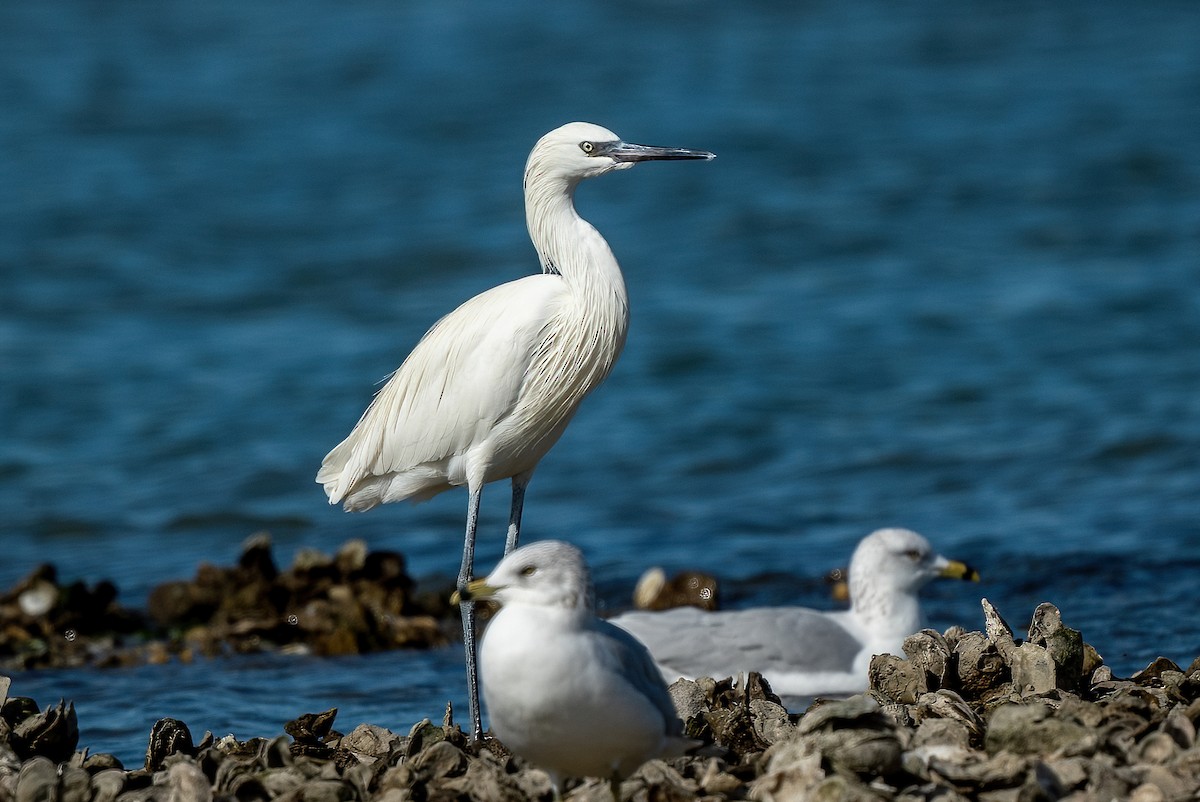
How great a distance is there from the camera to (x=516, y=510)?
6.97 meters

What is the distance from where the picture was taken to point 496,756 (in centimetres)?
557

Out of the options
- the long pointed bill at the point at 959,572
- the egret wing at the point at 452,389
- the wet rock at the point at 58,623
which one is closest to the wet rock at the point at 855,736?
the egret wing at the point at 452,389

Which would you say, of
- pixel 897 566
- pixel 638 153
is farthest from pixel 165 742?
pixel 897 566

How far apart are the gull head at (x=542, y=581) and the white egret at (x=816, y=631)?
2878mm

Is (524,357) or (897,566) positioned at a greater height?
(524,357)

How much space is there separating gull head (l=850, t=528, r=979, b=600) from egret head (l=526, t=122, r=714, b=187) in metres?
2.24

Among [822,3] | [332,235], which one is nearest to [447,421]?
[332,235]

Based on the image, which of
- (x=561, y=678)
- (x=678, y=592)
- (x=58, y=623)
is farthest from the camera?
(x=678, y=592)

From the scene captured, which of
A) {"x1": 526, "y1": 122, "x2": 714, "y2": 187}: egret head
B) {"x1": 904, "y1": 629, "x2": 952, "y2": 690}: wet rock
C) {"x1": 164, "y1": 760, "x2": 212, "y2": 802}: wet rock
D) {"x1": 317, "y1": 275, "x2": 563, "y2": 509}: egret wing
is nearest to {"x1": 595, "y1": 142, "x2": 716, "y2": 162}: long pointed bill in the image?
{"x1": 526, "y1": 122, "x2": 714, "y2": 187}: egret head

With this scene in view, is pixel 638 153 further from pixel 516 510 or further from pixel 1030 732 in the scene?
pixel 1030 732

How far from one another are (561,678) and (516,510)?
2.61m

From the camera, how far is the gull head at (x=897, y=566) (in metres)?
7.75

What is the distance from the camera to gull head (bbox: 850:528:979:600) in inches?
305

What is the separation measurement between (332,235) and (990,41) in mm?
10049
